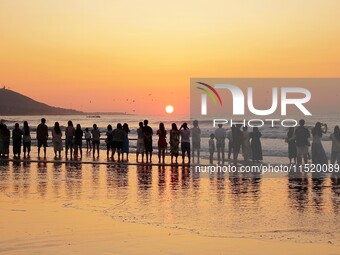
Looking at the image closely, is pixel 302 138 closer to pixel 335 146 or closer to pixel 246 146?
pixel 335 146

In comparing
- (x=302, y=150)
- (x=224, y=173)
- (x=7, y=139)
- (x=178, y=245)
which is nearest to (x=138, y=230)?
(x=178, y=245)

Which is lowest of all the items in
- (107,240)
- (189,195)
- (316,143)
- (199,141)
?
(107,240)

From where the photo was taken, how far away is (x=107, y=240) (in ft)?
40.3

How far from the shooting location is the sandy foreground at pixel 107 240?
11.4m

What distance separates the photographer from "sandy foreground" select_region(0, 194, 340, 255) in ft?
37.5

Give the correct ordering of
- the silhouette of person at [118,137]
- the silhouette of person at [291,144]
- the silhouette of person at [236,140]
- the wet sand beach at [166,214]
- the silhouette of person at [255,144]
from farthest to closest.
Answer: the silhouette of person at [118,137]
the silhouette of person at [255,144]
the silhouette of person at [236,140]
the silhouette of person at [291,144]
the wet sand beach at [166,214]

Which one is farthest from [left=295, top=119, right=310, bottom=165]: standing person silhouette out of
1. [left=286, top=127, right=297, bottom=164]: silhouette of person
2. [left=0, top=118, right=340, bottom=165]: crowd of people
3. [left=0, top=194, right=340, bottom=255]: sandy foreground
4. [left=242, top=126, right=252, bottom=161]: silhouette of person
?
[left=0, top=194, right=340, bottom=255]: sandy foreground

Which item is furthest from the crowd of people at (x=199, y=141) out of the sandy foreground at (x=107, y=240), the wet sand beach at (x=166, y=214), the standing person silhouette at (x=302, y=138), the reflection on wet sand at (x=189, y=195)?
the sandy foreground at (x=107, y=240)

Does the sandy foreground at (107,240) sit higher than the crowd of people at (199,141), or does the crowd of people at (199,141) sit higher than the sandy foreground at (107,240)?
the crowd of people at (199,141)

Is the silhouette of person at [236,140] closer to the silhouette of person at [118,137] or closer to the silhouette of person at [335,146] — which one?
the silhouette of person at [335,146]

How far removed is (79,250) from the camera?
448 inches

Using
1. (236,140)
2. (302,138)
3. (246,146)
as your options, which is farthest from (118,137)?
(302,138)

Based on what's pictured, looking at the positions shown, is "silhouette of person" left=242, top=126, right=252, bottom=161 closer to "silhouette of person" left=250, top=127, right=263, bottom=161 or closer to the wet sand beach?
"silhouette of person" left=250, top=127, right=263, bottom=161

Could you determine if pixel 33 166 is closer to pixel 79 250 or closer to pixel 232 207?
pixel 232 207
